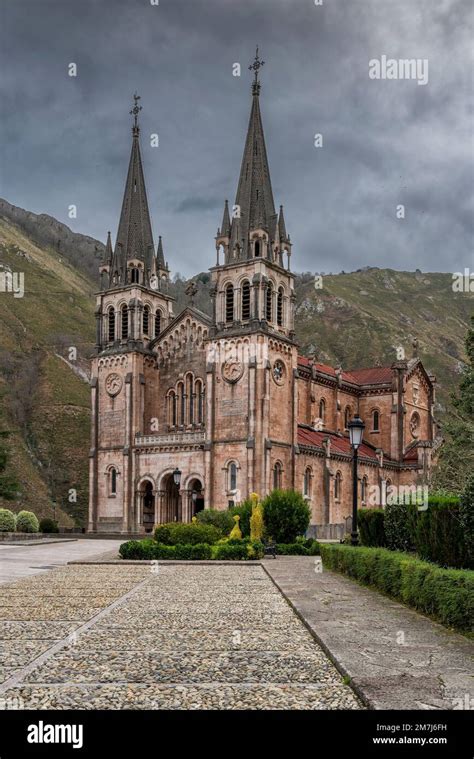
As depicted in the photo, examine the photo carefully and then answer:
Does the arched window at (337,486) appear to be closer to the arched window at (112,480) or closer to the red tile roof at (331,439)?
the red tile roof at (331,439)

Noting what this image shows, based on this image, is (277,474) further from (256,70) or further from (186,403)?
(256,70)

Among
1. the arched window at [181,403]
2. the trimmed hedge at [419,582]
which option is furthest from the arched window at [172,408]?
the trimmed hedge at [419,582]

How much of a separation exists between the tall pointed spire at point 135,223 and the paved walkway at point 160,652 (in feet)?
161

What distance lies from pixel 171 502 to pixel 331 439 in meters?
13.8

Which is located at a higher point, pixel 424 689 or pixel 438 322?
pixel 438 322

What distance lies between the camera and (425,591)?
13039 mm

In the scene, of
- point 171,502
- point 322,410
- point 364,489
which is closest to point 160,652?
point 171,502

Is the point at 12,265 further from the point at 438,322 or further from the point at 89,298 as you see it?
the point at 438,322

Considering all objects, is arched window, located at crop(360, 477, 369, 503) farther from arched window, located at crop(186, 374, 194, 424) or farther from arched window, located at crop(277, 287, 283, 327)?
arched window, located at crop(277, 287, 283, 327)

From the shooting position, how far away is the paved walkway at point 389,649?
24.1ft

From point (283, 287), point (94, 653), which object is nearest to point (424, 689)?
point (94, 653)

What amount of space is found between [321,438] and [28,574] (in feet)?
136

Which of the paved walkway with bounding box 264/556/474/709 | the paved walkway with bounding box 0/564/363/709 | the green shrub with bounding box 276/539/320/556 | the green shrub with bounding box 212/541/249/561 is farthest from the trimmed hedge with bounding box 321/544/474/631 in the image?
the green shrub with bounding box 276/539/320/556

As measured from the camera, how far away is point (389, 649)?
9.79 m
